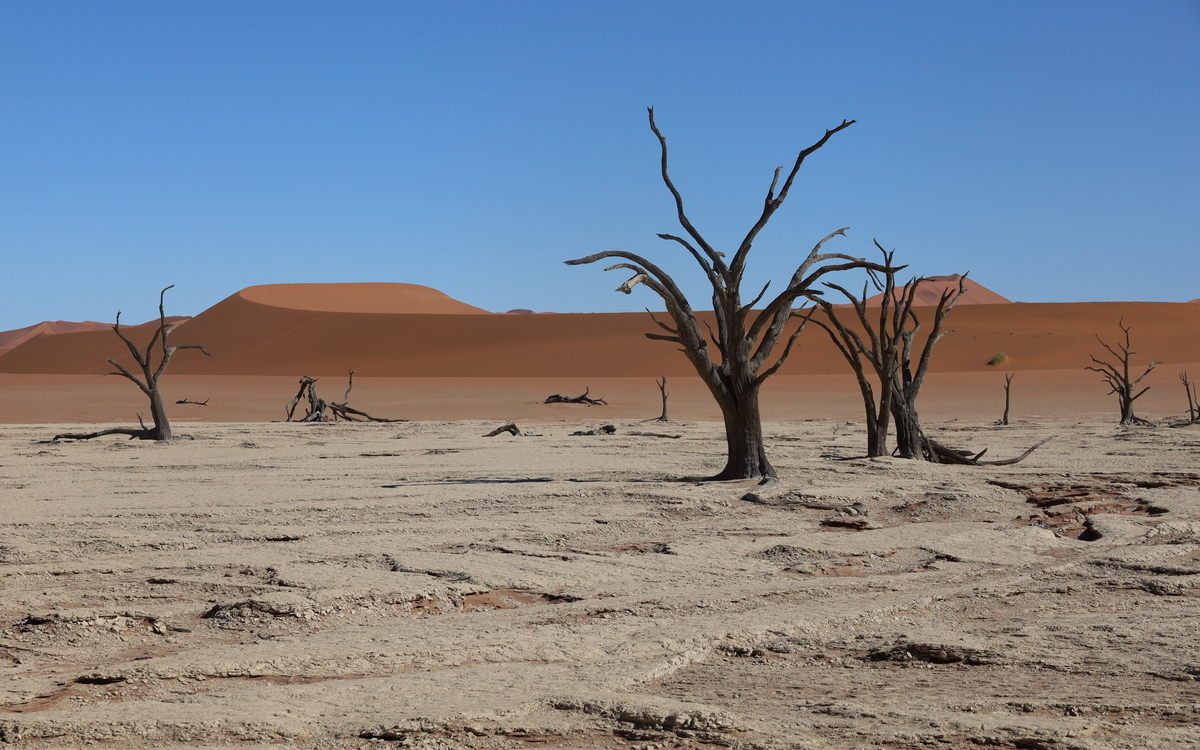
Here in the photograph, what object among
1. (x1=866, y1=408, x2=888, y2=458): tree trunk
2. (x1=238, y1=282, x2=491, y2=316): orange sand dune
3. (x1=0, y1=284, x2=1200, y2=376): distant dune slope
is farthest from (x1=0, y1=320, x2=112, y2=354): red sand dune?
(x1=866, y1=408, x2=888, y2=458): tree trunk

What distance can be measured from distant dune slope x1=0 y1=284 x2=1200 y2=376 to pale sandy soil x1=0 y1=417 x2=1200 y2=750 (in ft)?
142

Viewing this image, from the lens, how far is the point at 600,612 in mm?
4840

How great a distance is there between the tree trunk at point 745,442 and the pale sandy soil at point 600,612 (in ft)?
1.47

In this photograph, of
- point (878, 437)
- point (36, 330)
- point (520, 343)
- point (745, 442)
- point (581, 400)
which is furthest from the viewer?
point (36, 330)

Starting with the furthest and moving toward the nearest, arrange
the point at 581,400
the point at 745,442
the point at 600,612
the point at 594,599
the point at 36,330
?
the point at 36,330 < the point at 581,400 < the point at 745,442 < the point at 594,599 < the point at 600,612

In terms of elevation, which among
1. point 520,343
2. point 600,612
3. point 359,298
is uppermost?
point 359,298

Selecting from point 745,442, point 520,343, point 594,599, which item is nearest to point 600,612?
point 594,599

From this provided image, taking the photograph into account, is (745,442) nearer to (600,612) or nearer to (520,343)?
(600,612)

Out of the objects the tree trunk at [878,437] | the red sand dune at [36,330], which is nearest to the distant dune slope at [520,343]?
the tree trunk at [878,437]

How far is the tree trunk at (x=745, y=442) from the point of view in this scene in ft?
31.0

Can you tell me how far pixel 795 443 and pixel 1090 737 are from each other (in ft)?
37.3

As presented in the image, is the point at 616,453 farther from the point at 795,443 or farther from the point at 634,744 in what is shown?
the point at 634,744

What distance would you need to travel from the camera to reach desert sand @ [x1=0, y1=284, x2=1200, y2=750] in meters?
3.30

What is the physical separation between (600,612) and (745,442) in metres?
4.80
